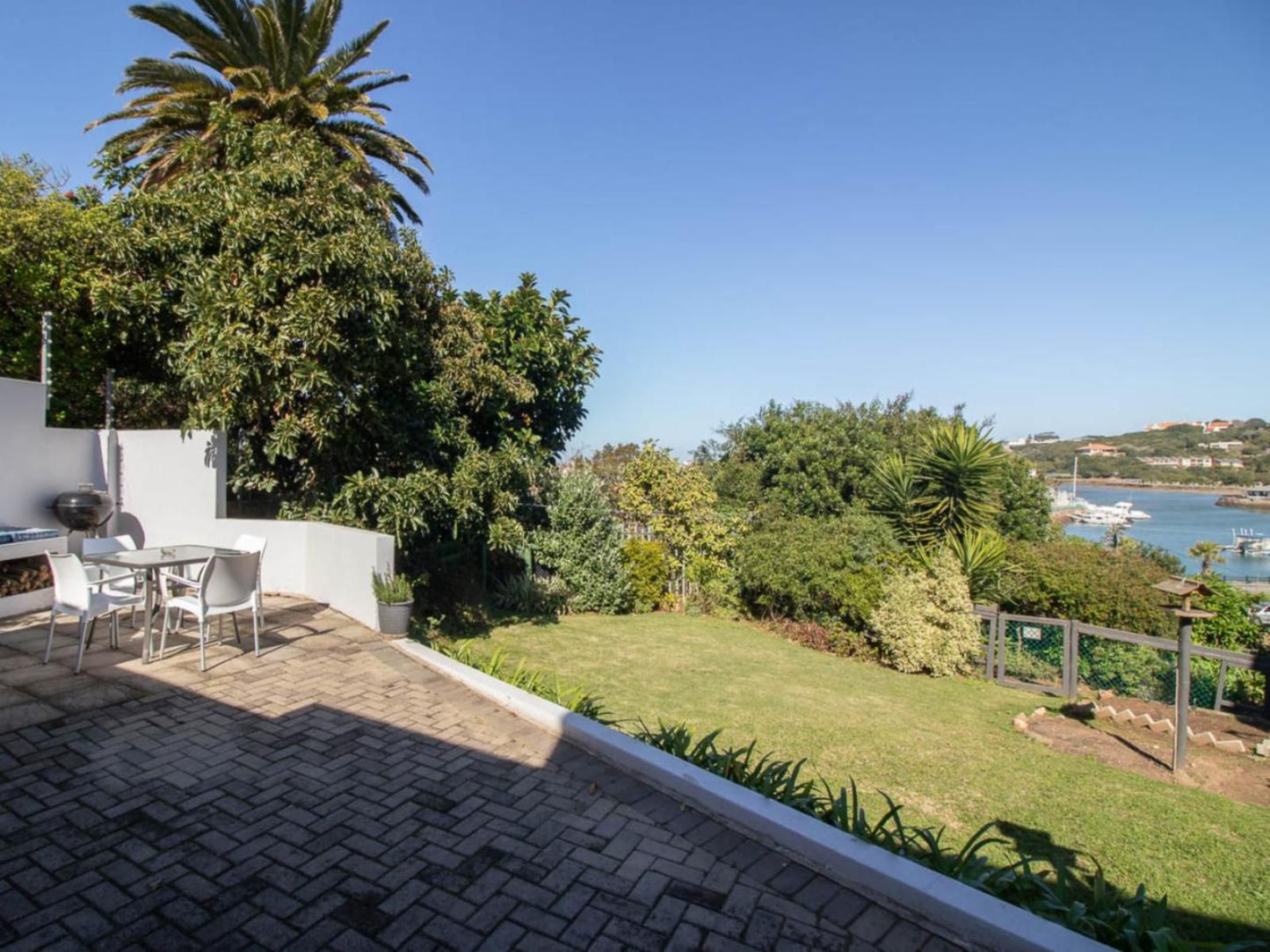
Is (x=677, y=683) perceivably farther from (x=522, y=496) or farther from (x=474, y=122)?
(x=474, y=122)

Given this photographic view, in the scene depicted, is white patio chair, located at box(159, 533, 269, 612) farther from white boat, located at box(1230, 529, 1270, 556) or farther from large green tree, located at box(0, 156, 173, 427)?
white boat, located at box(1230, 529, 1270, 556)

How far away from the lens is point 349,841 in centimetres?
314

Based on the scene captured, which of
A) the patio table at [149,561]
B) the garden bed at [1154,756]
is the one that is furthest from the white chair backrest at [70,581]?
the garden bed at [1154,756]

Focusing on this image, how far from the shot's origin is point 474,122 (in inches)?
500

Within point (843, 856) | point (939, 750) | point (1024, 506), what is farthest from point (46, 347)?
point (1024, 506)

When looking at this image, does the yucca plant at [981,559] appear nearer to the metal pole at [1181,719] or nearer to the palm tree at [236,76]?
the metal pole at [1181,719]

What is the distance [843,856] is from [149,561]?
18.3 ft

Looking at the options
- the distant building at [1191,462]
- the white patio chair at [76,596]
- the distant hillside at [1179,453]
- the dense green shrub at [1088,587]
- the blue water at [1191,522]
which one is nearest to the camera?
the white patio chair at [76,596]

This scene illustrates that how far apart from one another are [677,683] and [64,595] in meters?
6.19

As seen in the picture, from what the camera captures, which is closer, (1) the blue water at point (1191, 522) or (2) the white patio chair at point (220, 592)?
(2) the white patio chair at point (220, 592)

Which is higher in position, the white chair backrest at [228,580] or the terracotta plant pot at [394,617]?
the white chair backrest at [228,580]

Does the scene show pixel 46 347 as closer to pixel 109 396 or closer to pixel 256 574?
pixel 109 396

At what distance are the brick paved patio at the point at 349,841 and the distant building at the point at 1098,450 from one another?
7232cm

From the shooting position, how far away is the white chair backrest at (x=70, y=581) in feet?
16.4
